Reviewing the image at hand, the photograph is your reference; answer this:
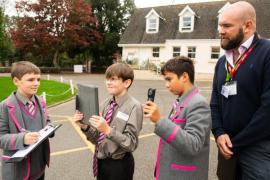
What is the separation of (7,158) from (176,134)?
1.68 meters

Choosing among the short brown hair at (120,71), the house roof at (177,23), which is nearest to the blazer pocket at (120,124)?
the short brown hair at (120,71)

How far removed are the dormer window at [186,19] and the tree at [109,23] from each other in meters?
9.02

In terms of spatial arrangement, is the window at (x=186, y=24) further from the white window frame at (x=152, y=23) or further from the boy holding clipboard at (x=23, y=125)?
the boy holding clipboard at (x=23, y=125)

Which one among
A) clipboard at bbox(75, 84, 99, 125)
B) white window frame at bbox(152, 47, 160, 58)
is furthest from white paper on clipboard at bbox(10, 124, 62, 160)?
white window frame at bbox(152, 47, 160, 58)

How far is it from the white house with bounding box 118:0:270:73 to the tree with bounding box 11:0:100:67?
555cm

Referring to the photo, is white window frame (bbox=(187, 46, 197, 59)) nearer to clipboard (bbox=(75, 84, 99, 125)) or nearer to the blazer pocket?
the blazer pocket

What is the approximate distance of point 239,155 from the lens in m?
2.52

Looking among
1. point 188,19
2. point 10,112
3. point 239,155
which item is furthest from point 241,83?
point 188,19

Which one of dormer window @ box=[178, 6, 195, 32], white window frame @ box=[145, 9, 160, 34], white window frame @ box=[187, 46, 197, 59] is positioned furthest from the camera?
white window frame @ box=[145, 9, 160, 34]

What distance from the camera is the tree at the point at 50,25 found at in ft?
104

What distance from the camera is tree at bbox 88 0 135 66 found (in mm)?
36094

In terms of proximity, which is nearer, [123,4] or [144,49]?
[144,49]

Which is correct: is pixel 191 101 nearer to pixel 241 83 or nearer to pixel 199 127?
pixel 199 127

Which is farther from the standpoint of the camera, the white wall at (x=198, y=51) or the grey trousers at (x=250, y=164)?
the white wall at (x=198, y=51)
